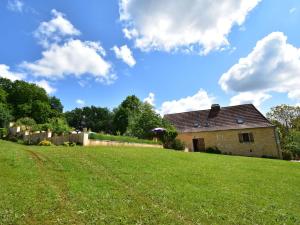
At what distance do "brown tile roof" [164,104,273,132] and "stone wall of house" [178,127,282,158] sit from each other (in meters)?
0.75

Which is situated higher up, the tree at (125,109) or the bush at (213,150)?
the tree at (125,109)

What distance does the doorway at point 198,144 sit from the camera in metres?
39.5

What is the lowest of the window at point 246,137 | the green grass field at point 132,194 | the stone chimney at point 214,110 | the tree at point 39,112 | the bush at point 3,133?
the green grass field at point 132,194

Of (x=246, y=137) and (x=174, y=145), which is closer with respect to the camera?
(x=174, y=145)

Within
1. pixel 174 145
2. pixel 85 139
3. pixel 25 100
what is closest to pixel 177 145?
pixel 174 145

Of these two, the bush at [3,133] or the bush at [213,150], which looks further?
the bush at [213,150]

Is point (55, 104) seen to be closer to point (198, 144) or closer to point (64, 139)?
point (198, 144)

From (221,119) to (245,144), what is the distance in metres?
5.64

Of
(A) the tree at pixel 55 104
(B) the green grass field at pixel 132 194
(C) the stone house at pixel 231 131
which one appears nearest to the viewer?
(B) the green grass field at pixel 132 194

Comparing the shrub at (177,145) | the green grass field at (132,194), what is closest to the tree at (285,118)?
the shrub at (177,145)

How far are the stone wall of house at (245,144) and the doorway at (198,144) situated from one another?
51 centimetres

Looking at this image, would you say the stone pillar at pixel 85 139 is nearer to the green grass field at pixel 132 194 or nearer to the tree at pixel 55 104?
the green grass field at pixel 132 194

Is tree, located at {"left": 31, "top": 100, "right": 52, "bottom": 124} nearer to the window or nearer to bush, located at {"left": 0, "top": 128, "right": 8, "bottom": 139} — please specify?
bush, located at {"left": 0, "top": 128, "right": 8, "bottom": 139}

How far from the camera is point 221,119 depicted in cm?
4012
